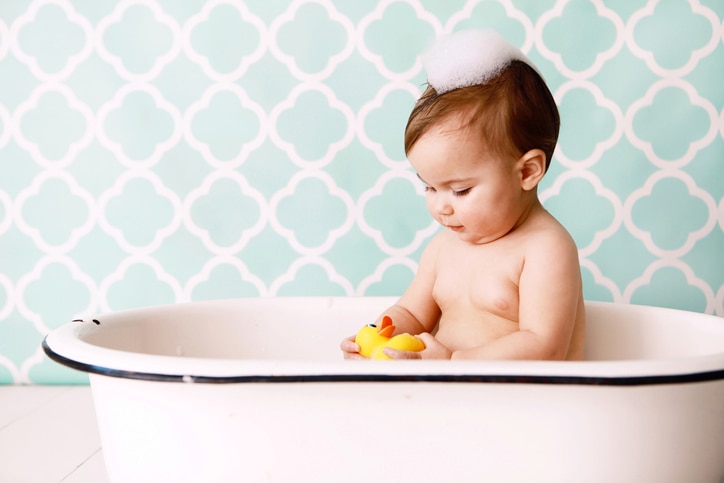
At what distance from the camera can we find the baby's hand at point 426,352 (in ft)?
2.54

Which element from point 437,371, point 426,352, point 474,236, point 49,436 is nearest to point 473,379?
point 437,371

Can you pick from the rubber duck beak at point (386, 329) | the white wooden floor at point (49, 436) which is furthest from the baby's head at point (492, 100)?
the white wooden floor at point (49, 436)

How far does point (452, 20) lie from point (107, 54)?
676 mm

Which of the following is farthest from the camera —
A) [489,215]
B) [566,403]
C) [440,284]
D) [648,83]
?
[648,83]

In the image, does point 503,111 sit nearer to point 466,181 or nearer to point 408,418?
point 466,181

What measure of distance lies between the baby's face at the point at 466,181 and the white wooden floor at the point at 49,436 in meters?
0.59

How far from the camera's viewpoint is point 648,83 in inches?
48.9

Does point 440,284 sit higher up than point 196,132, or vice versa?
point 196,132

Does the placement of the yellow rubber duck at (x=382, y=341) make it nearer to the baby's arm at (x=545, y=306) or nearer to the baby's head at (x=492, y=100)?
the baby's arm at (x=545, y=306)

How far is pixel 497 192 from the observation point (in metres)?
0.84

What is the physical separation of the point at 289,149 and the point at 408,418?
76cm

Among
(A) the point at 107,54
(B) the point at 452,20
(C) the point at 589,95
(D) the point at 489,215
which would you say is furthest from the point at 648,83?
(A) the point at 107,54

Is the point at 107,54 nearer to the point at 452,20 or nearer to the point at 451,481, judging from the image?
the point at 452,20

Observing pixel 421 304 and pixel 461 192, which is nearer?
pixel 461 192
